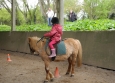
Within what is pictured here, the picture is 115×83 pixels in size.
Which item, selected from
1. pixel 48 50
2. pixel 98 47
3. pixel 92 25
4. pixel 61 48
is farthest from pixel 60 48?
pixel 92 25

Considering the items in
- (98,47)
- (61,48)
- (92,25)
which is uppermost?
(92,25)

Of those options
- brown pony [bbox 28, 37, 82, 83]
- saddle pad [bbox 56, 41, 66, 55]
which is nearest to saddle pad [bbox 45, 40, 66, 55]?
saddle pad [bbox 56, 41, 66, 55]

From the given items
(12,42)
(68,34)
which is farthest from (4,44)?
(68,34)

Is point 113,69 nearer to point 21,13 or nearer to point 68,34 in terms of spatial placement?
point 68,34

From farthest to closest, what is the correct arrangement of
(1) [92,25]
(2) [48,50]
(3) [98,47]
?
(1) [92,25]
(3) [98,47]
(2) [48,50]

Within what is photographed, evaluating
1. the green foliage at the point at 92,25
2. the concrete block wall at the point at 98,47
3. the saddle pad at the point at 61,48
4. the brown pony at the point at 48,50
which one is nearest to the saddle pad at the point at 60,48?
the saddle pad at the point at 61,48

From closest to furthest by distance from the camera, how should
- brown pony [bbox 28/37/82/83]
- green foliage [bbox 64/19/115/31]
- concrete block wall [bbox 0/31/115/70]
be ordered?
1. brown pony [bbox 28/37/82/83]
2. concrete block wall [bbox 0/31/115/70]
3. green foliage [bbox 64/19/115/31]

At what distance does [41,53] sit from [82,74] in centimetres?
201

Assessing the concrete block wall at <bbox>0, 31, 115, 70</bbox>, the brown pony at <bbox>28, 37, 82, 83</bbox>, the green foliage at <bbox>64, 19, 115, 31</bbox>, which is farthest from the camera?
the green foliage at <bbox>64, 19, 115, 31</bbox>

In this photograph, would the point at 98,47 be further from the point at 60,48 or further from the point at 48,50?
the point at 48,50

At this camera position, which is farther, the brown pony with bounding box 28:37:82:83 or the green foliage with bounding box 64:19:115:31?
the green foliage with bounding box 64:19:115:31

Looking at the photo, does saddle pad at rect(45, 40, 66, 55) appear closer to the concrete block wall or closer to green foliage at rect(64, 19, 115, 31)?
the concrete block wall

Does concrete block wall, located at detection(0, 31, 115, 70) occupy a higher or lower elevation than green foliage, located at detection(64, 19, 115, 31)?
lower

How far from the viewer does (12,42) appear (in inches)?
576
